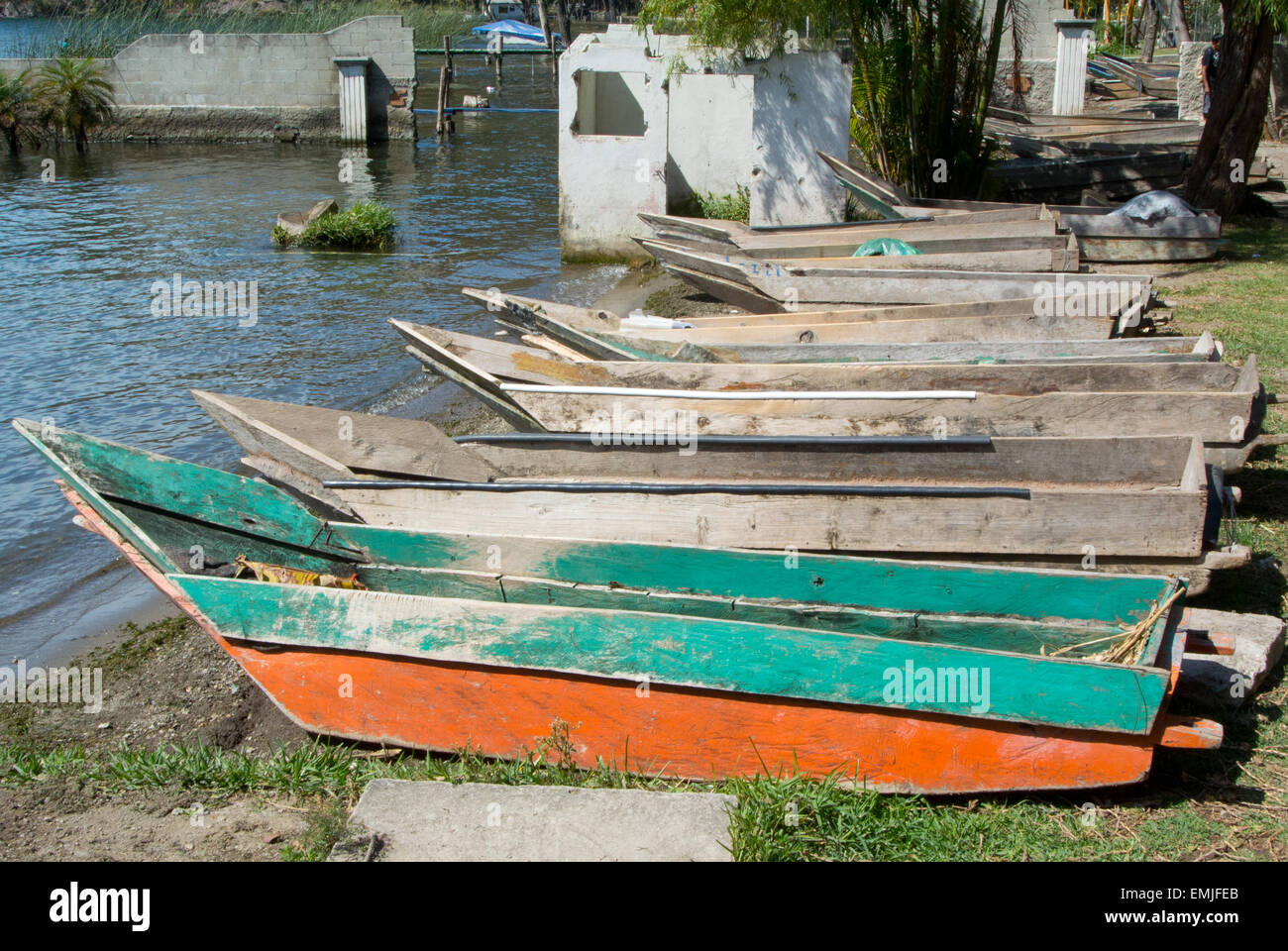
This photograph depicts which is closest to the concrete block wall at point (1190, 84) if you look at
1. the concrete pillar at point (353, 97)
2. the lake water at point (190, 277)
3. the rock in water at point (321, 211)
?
the lake water at point (190, 277)

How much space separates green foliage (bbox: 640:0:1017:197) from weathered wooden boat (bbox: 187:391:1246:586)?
28.7 ft

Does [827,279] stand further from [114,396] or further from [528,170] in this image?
[528,170]

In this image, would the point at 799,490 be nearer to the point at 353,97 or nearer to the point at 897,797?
the point at 897,797

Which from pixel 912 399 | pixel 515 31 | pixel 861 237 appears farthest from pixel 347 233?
pixel 515 31

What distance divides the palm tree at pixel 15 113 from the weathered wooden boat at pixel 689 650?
27.0 metres

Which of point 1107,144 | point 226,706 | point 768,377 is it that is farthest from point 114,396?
point 1107,144

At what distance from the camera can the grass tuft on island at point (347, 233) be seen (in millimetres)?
16547

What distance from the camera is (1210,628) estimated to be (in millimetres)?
4621

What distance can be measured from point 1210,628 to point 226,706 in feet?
14.6

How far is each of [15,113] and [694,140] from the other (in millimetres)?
20760

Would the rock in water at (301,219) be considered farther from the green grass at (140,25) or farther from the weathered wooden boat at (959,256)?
the green grass at (140,25)

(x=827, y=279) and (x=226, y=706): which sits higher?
(x=827, y=279)

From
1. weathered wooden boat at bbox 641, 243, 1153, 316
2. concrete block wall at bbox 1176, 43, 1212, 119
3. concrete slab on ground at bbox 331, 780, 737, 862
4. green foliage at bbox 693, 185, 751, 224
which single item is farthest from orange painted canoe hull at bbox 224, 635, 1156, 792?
concrete block wall at bbox 1176, 43, 1212, 119

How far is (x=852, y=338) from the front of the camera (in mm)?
7730
